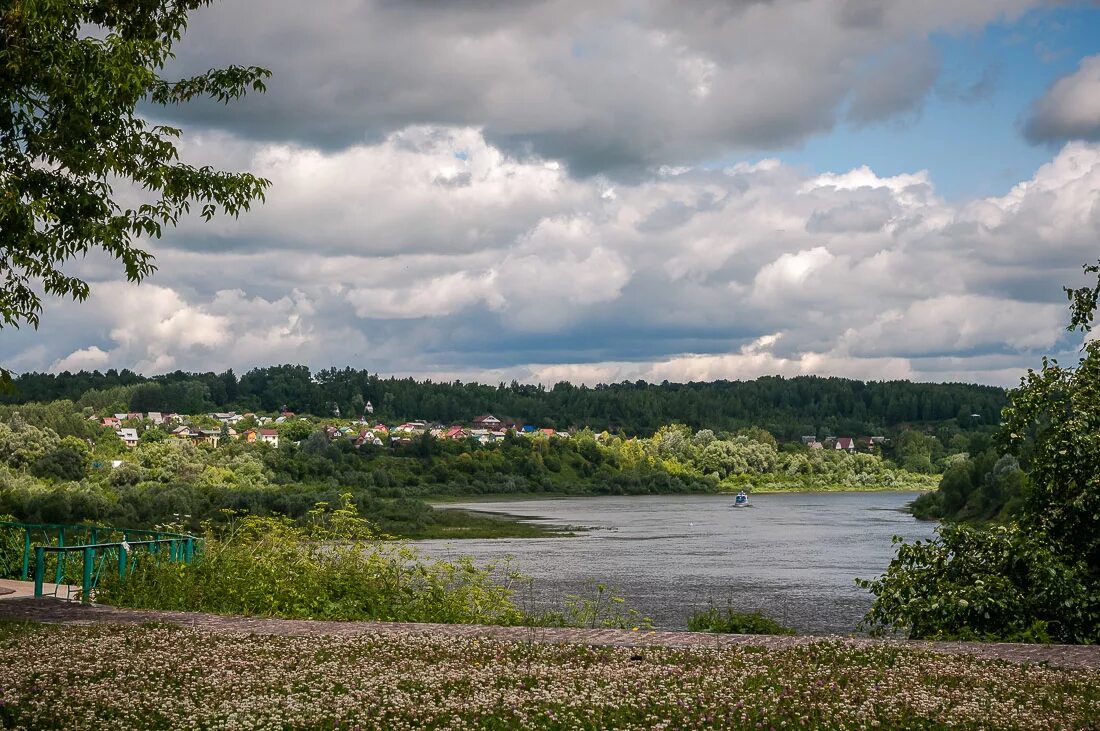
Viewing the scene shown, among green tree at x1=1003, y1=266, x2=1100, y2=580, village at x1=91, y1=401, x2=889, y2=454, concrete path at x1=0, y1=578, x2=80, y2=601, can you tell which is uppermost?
green tree at x1=1003, y1=266, x2=1100, y2=580

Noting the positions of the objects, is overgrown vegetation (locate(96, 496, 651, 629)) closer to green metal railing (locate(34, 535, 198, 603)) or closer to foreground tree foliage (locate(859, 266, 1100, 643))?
green metal railing (locate(34, 535, 198, 603))

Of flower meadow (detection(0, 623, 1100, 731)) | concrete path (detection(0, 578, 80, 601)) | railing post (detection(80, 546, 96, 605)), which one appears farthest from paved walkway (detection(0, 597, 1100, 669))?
concrete path (detection(0, 578, 80, 601))

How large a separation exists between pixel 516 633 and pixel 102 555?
7.95m

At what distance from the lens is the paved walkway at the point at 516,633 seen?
12.1 metres

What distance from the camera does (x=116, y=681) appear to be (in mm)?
9672

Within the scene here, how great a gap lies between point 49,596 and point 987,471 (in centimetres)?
6815

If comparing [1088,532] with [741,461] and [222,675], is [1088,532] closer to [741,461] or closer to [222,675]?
[222,675]

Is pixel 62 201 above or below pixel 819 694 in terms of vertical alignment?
above

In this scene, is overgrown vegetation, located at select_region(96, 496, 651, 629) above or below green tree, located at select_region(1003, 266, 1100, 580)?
below

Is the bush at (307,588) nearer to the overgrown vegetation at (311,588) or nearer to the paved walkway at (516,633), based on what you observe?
the overgrown vegetation at (311,588)

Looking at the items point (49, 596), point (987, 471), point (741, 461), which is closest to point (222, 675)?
point (49, 596)

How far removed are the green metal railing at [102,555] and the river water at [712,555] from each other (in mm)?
5710

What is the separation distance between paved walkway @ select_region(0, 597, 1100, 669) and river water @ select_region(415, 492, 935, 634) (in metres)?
5.45

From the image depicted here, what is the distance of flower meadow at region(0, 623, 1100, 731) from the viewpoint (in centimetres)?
828
